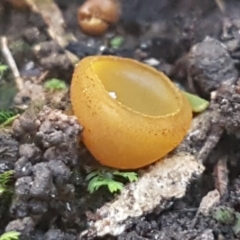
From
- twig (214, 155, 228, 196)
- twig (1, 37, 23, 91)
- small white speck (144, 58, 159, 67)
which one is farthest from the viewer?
small white speck (144, 58, 159, 67)

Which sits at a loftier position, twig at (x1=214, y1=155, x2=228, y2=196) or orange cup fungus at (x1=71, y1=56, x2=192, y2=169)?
orange cup fungus at (x1=71, y1=56, x2=192, y2=169)

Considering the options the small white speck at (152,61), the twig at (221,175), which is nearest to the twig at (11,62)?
the small white speck at (152,61)

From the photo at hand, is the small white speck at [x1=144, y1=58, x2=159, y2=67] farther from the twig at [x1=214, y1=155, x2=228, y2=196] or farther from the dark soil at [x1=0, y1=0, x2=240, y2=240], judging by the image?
the twig at [x1=214, y1=155, x2=228, y2=196]

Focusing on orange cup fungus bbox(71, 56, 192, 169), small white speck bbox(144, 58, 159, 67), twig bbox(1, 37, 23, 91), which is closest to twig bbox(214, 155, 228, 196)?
orange cup fungus bbox(71, 56, 192, 169)

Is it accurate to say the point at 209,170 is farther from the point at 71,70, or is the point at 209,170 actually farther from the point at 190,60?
the point at 71,70

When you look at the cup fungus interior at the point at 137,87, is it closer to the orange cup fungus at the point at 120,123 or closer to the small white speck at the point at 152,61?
the orange cup fungus at the point at 120,123

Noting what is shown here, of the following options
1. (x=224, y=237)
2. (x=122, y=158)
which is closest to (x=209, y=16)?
(x=122, y=158)

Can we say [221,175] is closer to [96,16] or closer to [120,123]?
[120,123]

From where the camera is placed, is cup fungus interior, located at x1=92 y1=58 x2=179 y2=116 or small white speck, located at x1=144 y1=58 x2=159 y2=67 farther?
small white speck, located at x1=144 y1=58 x2=159 y2=67
